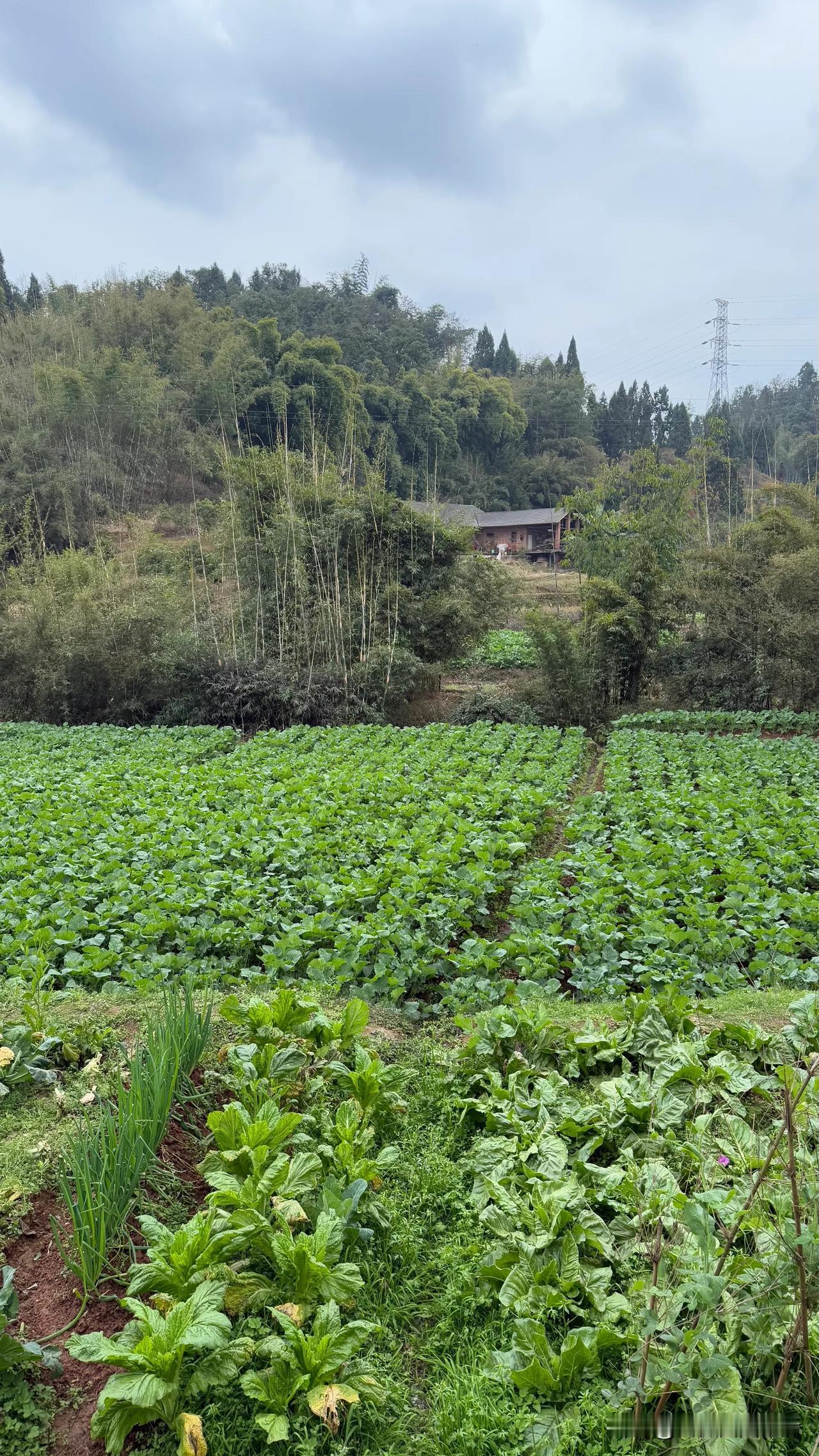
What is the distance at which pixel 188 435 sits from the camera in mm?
37281

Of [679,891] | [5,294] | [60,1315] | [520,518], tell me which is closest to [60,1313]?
[60,1315]

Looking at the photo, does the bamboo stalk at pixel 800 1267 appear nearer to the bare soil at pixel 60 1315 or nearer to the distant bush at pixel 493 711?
the bare soil at pixel 60 1315

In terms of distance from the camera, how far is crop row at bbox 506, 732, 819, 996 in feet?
15.5

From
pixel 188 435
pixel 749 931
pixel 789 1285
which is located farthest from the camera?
pixel 188 435

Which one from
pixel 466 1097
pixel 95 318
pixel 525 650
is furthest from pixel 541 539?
pixel 466 1097

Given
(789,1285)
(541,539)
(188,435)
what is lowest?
(789,1285)

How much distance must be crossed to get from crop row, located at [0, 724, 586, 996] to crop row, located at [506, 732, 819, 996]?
18.9 inches

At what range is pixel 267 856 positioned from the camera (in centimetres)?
642

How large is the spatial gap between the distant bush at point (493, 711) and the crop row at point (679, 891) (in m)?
6.28

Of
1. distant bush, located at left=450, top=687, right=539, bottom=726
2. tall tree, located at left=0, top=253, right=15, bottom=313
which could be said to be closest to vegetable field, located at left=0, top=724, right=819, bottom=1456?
distant bush, located at left=450, top=687, right=539, bottom=726

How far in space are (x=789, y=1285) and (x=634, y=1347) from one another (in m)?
0.42

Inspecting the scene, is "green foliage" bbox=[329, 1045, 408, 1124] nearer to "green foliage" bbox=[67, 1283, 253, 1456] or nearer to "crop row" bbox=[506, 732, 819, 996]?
"green foliage" bbox=[67, 1283, 253, 1456]

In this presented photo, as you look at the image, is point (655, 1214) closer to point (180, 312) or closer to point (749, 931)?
point (749, 931)

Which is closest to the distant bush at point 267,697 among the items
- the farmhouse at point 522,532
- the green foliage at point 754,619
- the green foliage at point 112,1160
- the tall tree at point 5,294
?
the green foliage at point 754,619
